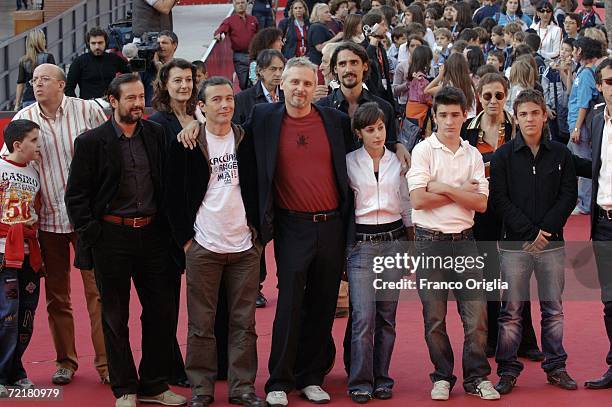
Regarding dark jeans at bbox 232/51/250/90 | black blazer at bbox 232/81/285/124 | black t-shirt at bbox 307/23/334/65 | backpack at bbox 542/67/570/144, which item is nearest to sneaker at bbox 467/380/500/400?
black blazer at bbox 232/81/285/124

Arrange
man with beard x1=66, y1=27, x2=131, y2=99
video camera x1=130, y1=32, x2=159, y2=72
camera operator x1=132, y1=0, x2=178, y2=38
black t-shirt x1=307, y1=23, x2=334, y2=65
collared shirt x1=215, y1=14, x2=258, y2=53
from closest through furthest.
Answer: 1. video camera x1=130, y1=32, x2=159, y2=72
2. man with beard x1=66, y1=27, x2=131, y2=99
3. camera operator x1=132, y1=0, x2=178, y2=38
4. black t-shirt x1=307, y1=23, x2=334, y2=65
5. collared shirt x1=215, y1=14, x2=258, y2=53

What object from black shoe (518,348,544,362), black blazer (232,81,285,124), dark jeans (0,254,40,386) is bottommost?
black shoe (518,348,544,362)

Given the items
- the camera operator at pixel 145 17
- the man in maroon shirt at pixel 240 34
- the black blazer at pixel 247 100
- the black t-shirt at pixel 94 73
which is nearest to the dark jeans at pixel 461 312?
the black blazer at pixel 247 100

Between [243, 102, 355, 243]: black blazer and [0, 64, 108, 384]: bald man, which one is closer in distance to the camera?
[243, 102, 355, 243]: black blazer

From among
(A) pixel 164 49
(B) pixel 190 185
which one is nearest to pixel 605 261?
(B) pixel 190 185

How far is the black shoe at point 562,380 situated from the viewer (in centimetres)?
788

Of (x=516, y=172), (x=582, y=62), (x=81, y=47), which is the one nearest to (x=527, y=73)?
(x=582, y=62)

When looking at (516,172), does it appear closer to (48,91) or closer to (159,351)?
(159,351)

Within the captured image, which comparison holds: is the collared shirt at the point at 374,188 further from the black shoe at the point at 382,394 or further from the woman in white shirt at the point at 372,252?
the black shoe at the point at 382,394

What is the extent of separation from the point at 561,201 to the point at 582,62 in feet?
19.0

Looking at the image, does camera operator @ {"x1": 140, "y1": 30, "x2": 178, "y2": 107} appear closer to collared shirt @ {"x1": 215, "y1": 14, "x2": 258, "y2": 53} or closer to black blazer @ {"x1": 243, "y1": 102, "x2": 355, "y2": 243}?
black blazer @ {"x1": 243, "y1": 102, "x2": 355, "y2": 243}

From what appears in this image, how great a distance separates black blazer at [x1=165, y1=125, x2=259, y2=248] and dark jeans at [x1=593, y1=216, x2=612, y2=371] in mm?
2271

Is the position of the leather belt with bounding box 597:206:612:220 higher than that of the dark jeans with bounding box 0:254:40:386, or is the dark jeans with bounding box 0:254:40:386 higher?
the leather belt with bounding box 597:206:612:220

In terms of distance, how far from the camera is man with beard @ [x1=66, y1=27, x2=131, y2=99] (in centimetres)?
1421
